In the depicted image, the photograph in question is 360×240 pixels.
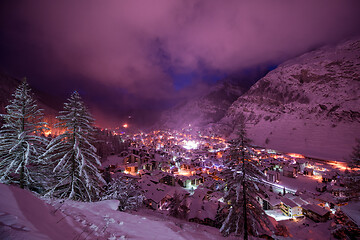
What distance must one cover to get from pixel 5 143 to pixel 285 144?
5220 inches

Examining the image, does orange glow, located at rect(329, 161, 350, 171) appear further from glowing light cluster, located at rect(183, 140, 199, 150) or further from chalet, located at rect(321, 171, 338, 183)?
glowing light cluster, located at rect(183, 140, 199, 150)

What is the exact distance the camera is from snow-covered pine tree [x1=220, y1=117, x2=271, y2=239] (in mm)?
11641

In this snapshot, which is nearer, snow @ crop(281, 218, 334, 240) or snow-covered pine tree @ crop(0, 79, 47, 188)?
snow-covered pine tree @ crop(0, 79, 47, 188)

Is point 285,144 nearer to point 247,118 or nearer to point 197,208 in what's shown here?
point 247,118

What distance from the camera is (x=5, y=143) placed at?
464 inches

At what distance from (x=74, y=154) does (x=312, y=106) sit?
17330 centimetres

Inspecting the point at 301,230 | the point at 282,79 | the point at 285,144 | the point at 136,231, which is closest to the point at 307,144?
the point at 285,144

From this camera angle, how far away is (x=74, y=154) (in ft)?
37.7

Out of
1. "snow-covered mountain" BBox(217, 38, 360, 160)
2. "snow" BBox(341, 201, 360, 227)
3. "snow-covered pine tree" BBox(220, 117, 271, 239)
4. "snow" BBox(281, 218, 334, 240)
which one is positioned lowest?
"snow" BBox(281, 218, 334, 240)

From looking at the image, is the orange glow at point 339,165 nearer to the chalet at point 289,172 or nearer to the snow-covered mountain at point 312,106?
the snow-covered mountain at point 312,106

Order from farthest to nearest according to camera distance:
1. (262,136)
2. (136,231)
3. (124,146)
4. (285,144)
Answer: (262,136) → (285,144) → (124,146) → (136,231)

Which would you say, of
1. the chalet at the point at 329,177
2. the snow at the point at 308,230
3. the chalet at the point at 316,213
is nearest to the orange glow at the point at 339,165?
the chalet at the point at 329,177

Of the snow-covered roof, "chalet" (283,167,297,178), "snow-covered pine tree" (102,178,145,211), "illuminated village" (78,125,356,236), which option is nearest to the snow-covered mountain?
"illuminated village" (78,125,356,236)

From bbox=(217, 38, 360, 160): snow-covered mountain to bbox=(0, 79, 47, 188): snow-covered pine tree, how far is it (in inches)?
4446
